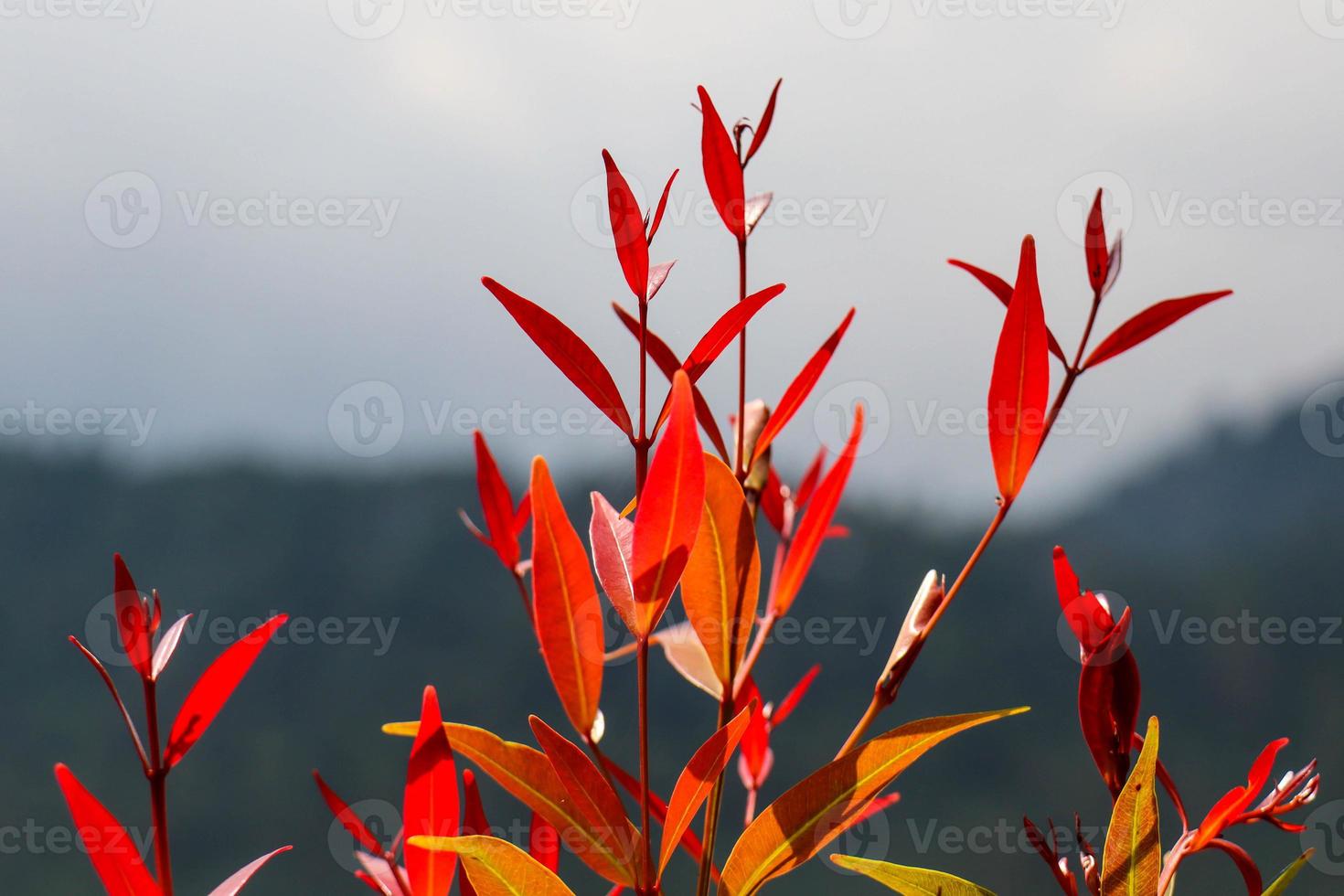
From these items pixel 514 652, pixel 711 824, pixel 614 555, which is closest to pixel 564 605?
pixel 614 555

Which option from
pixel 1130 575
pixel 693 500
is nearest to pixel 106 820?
pixel 693 500

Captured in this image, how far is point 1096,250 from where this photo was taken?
383 mm

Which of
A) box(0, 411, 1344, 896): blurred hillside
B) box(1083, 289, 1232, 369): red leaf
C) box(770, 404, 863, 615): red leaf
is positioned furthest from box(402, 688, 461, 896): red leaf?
box(0, 411, 1344, 896): blurred hillside

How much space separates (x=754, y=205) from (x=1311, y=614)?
893 centimetres

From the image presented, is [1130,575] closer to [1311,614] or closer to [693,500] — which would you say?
[1311,614]

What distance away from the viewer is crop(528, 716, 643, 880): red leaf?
31 cm

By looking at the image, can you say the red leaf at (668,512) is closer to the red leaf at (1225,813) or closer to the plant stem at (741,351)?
the plant stem at (741,351)

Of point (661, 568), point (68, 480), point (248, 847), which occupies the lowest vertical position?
point (248, 847)

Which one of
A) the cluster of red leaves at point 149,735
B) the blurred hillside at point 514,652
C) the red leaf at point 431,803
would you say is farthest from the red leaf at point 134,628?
the blurred hillside at point 514,652

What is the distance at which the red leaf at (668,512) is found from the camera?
0.29 meters

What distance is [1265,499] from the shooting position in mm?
7996

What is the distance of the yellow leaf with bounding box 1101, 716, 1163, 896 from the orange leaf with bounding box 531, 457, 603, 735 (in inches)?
8.6

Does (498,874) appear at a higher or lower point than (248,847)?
higher

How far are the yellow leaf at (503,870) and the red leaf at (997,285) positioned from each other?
31cm
